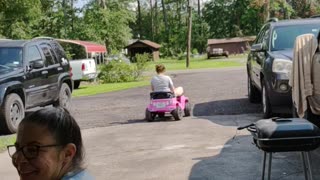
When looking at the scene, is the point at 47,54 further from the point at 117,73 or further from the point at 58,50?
the point at 117,73

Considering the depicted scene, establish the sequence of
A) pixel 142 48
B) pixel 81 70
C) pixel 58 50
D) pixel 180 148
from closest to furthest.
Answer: pixel 180 148, pixel 58 50, pixel 81 70, pixel 142 48

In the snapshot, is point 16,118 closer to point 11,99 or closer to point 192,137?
point 11,99

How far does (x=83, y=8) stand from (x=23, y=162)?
7334cm

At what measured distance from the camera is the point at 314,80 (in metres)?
6.32

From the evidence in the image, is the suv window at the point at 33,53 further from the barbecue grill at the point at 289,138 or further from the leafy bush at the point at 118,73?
the leafy bush at the point at 118,73

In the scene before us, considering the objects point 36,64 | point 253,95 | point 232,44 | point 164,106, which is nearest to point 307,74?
point 164,106

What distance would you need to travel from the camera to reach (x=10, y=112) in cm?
1047

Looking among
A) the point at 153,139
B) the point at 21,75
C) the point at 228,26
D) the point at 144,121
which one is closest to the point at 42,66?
the point at 21,75

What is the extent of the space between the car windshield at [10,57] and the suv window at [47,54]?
1.04 meters

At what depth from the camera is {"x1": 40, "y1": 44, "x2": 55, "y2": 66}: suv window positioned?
12.8 metres

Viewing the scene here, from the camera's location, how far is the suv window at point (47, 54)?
502 inches

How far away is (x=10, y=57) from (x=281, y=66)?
233 inches

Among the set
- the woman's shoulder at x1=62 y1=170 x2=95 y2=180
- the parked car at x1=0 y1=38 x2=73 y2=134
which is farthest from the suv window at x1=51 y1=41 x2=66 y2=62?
the woman's shoulder at x1=62 y1=170 x2=95 y2=180

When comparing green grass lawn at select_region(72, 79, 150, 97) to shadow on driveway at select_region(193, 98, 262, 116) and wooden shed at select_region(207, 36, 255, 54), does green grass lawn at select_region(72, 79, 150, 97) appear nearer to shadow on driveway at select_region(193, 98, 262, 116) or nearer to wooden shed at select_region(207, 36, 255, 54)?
shadow on driveway at select_region(193, 98, 262, 116)
